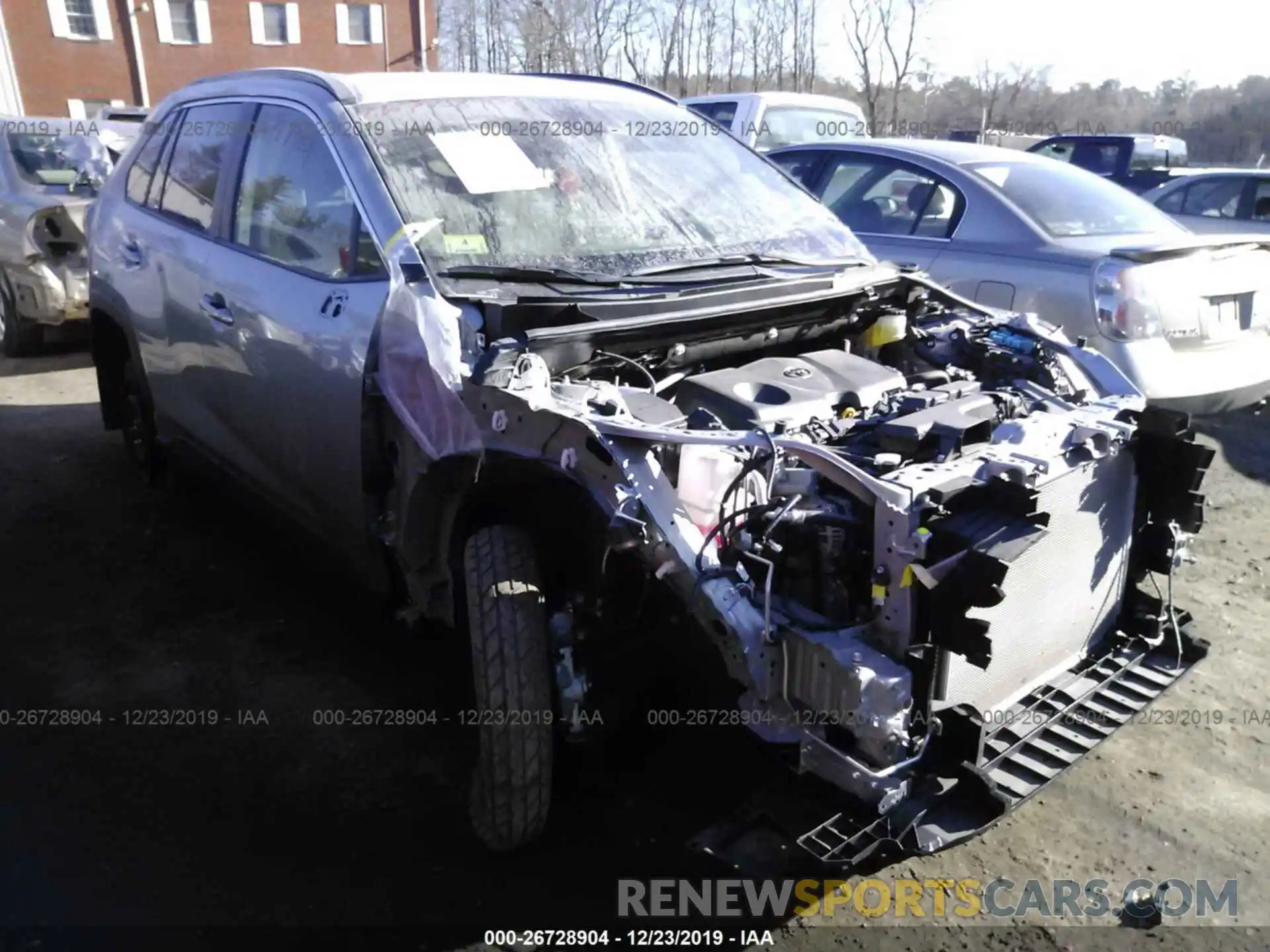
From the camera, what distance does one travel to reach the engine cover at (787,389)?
2.84 metres

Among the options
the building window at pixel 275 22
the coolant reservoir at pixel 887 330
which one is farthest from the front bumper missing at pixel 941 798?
the building window at pixel 275 22

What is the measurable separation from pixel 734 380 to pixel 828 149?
4120mm

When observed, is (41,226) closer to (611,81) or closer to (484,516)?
(611,81)

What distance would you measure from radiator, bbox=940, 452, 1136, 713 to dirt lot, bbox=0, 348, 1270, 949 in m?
0.55

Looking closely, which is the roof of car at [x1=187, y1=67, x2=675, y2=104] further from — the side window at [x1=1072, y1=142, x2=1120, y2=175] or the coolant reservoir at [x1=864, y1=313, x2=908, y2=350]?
the side window at [x1=1072, y1=142, x2=1120, y2=175]

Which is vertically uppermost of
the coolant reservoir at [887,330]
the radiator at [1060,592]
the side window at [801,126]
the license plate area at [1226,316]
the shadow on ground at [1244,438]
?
the side window at [801,126]

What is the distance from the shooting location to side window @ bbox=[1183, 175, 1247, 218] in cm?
994

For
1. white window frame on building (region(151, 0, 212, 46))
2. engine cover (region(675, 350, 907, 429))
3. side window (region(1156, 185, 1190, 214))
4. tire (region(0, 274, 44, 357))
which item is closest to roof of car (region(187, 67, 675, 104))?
engine cover (region(675, 350, 907, 429))

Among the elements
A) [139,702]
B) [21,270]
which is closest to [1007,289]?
[139,702]

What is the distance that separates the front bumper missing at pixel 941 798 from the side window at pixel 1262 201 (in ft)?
30.0

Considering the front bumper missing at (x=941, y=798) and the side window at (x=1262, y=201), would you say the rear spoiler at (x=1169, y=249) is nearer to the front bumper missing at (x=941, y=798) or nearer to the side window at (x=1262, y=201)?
the front bumper missing at (x=941, y=798)

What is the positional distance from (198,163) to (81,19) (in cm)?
3370

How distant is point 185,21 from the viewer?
3312cm

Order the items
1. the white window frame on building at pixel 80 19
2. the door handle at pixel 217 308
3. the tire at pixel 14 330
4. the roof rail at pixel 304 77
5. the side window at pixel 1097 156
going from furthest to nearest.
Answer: the white window frame on building at pixel 80 19 < the side window at pixel 1097 156 < the tire at pixel 14 330 < the door handle at pixel 217 308 < the roof rail at pixel 304 77
